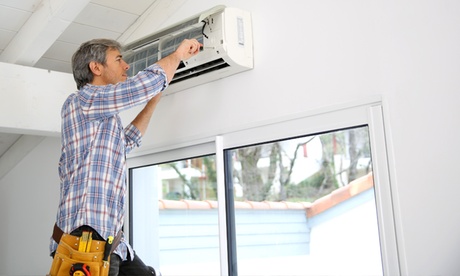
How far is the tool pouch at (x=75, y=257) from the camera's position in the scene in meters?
1.58

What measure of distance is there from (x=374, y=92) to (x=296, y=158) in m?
0.59

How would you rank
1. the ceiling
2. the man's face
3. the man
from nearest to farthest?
the man → the man's face → the ceiling

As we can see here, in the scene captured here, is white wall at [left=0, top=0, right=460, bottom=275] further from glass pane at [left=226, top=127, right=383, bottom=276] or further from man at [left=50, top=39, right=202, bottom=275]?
man at [left=50, top=39, right=202, bottom=275]

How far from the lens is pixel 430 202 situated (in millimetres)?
1564

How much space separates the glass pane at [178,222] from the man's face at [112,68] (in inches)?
29.0

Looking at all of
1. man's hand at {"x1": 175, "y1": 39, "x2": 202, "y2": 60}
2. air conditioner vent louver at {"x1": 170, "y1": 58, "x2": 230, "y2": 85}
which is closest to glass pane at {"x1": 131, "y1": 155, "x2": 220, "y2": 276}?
air conditioner vent louver at {"x1": 170, "y1": 58, "x2": 230, "y2": 85}

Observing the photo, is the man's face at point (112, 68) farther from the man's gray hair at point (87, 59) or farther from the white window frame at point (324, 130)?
the white window frame at point (324, 130)

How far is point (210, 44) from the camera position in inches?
83.7

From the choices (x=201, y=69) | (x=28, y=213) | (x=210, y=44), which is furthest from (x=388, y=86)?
(x=28, y=213)

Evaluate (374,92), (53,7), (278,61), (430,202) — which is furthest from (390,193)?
(53,7)

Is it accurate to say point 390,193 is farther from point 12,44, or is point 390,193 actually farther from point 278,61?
point 12,44

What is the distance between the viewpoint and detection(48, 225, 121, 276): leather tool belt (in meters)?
1.57

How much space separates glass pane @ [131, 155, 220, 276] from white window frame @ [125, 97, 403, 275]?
5.6 inches

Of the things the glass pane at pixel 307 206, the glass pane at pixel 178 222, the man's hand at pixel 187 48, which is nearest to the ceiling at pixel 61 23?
the man's hand at pixel 187 48
